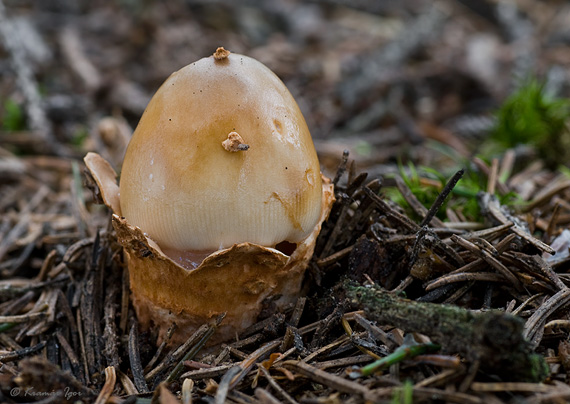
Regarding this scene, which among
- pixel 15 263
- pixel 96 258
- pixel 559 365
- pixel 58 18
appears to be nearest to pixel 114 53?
pixel 58 18

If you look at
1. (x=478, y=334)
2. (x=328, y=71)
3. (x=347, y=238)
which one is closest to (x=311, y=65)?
(x=328, y=71)

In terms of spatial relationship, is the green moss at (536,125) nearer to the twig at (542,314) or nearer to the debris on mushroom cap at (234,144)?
the twig at (542,314)

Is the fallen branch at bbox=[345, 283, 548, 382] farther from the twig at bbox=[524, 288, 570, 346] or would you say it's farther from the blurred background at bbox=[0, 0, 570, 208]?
the blurred background at bbox=[0, 0, 570, 208]

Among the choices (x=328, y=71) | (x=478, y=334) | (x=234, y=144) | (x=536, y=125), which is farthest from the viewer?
(x=328, y=71)

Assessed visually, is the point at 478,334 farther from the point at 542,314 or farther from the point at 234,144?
the point at 234,144

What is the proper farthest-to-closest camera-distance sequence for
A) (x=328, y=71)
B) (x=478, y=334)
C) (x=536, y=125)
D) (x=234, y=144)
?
(x=328, y=71) → (x=536, y=125) → (x=234, y=144) → (x=478, y=334)

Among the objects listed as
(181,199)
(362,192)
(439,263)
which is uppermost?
(181,199)

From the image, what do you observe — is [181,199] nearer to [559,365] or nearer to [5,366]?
[5,366]
